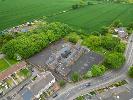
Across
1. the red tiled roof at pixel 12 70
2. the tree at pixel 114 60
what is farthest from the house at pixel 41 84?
the tree at pixel 114 60

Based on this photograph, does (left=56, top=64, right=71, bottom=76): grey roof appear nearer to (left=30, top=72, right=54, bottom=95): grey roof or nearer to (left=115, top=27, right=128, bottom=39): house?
(left=30, top=72, right=54, bottom=95): grey roof

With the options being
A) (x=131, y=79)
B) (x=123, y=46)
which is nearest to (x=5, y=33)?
(x=123, y=46)

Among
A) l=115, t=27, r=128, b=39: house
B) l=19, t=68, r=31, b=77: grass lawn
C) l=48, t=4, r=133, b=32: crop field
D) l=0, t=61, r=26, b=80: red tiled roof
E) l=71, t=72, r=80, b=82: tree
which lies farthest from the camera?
l=48, t=4, r=133, b=32: crop field

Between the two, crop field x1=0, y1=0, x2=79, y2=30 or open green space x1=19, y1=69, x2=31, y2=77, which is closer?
open green space x1=19, y1=69, x2=31, y2=77

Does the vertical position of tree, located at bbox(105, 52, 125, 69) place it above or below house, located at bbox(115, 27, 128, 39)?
below

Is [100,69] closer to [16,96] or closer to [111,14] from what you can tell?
[16,96]

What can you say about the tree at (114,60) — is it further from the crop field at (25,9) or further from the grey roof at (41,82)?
the crop field at (25,9)

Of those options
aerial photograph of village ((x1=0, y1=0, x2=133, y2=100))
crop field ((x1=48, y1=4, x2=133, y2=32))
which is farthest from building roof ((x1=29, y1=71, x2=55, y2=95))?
crop field ((x1=48, y1=4, x2=133, y2=32))
